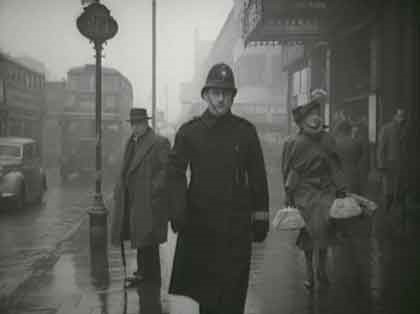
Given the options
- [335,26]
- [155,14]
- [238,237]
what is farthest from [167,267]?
[155,14]

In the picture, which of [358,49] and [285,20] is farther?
[285,20]

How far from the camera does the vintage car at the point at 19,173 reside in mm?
14477

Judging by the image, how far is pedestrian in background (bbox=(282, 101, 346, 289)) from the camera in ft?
20.9

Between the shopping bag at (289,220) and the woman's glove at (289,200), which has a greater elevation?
the woman's glove at (289,200)

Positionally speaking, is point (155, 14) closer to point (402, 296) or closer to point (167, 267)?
point (167, 267)

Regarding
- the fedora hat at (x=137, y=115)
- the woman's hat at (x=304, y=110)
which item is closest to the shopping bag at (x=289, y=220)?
the woman's hat at (x=304, y=110)

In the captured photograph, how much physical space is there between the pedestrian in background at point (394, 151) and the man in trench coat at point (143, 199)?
18.1 feet

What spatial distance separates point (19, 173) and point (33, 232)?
4.12 m

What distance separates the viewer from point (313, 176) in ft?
21.3

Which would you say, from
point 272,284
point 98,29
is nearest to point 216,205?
point 272,284

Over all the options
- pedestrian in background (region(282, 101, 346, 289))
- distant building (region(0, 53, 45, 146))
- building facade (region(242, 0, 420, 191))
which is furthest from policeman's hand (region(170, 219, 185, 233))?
distant building (region(0, 53, 45, 146))

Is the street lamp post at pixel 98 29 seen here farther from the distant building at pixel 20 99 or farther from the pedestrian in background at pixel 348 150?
the distant building at pixel 20 99

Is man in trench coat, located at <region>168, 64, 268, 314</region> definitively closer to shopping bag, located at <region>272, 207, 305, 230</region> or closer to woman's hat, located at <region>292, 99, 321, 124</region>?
shopping bag, located at <region>272, 207, 305, 230</region>

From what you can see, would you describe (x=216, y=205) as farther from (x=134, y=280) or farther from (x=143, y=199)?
(x=134, y=280)
